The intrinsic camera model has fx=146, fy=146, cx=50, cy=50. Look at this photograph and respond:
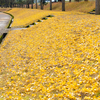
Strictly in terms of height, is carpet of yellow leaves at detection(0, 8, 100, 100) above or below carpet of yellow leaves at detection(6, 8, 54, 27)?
below

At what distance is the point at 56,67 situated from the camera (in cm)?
675

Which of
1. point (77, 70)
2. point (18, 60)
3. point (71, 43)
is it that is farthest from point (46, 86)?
point (71, 43)

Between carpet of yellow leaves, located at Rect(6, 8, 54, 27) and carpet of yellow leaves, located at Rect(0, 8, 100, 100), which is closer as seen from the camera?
carpet of yellow leaves, located at Rect(0, 8, 100, 100)

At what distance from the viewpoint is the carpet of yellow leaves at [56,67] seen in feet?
16.0

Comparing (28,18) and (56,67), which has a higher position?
(28,18)

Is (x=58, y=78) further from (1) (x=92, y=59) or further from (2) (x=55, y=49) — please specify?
(2) (x=55, y=49)

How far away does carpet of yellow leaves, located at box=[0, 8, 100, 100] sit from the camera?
16.0ft

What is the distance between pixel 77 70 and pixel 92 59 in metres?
0.93

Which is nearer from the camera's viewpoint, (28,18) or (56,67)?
(56,67)

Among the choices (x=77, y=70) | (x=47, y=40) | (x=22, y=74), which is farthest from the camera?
(x=47, y=40)

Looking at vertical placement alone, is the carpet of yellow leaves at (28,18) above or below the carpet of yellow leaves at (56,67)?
above

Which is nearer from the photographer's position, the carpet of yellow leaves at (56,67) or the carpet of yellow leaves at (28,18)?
the carpet of yellow leaves at (56,67)

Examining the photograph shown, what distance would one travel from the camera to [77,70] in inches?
233

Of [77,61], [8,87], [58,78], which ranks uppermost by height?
[77,61]
